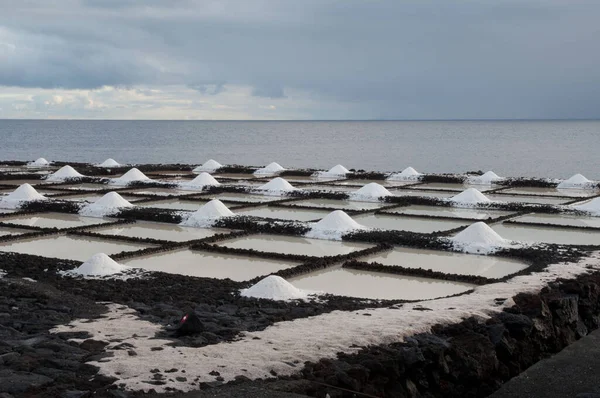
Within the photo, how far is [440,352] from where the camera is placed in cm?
405

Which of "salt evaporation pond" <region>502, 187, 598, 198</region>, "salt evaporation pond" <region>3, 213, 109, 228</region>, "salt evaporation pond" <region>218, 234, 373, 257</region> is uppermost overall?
"salt evaporation pond" <region>502, 187, 598, 198</region>

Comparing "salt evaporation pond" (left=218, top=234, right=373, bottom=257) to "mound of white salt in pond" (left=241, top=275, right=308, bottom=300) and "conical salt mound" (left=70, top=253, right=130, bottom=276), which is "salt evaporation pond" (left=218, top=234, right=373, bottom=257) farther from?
"mound of white salt in pond" (left=241, top=275, right=308, bottom=300)

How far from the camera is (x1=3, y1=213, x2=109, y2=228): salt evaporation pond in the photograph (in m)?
9.51

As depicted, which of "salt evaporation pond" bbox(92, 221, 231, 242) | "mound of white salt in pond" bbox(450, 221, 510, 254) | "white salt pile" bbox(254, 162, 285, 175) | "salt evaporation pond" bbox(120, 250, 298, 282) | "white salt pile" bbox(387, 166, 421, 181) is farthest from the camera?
"white salt pile" bbox(254, 162, 285, 175)

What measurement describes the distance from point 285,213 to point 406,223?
1.87m

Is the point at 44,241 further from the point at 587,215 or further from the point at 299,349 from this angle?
the point at 587,215

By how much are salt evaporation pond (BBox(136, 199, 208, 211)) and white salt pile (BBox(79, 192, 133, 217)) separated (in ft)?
2.21

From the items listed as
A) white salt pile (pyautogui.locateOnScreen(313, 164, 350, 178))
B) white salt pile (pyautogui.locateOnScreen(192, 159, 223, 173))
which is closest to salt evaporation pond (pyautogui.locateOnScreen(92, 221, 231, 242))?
white salt pile (pyautogui.locateOnScreen(313, 164, 350, 178))

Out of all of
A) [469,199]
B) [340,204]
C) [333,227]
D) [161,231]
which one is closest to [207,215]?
[161,231]

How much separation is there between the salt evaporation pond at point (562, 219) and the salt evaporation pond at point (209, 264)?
14.8ft

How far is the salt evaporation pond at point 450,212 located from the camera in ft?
34.5

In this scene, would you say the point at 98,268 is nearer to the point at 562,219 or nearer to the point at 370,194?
the point at 562,219

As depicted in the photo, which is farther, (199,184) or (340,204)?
(199,184)

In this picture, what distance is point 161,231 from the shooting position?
357 inches
